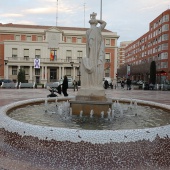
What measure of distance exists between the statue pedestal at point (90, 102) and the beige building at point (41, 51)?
42925 mm

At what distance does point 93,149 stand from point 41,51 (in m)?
49.8

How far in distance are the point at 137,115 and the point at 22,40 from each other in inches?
1964

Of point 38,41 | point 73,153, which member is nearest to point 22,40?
point 38,41

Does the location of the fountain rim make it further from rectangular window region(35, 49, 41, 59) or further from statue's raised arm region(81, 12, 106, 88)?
rectangular window region(35, 49, 41, 59)

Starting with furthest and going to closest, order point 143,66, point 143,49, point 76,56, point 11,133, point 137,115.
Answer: point 143,49
point 76,56
point 143,66
point 137,115
point 11,133

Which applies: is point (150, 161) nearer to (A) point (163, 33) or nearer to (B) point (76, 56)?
(B) point (76, 56)

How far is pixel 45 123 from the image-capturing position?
17.9ft

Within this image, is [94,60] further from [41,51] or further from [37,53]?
[37,53]

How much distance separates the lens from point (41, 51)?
51438 mm

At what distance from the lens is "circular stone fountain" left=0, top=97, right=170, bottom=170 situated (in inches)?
135

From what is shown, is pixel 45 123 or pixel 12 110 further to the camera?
pixel 12 110

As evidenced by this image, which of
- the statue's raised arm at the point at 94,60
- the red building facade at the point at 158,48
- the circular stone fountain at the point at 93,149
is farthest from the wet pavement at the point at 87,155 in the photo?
the red building facade at the point at 158,48

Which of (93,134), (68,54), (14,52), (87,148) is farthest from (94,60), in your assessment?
(14,52)

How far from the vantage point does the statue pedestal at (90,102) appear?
6324 mm
